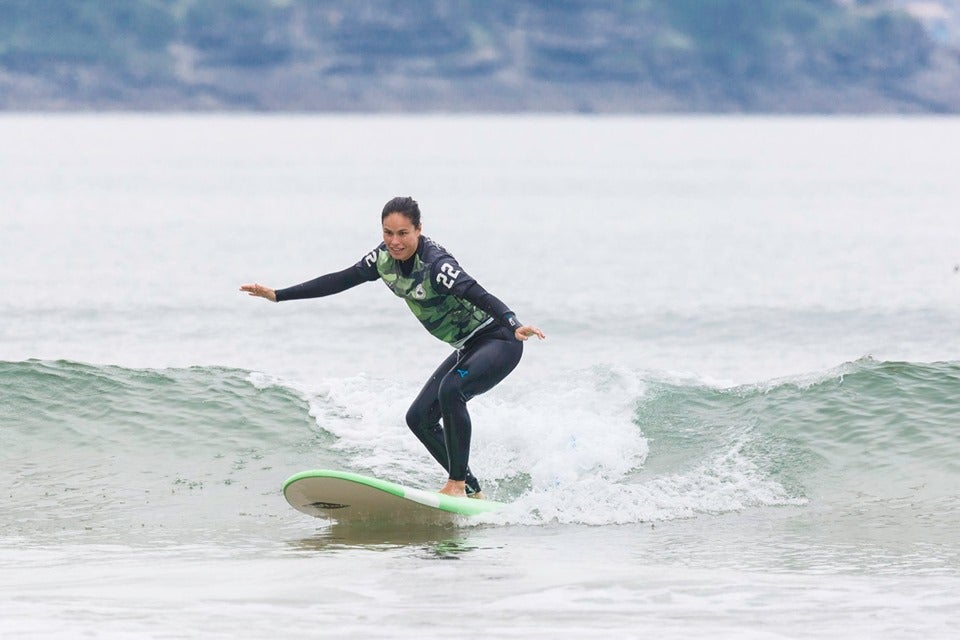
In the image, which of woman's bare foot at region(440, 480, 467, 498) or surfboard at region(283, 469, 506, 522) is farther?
woman's bare foot at region(440, 480, 467, 498)

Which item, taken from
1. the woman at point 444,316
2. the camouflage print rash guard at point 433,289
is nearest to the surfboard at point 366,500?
the woman at point 444,316

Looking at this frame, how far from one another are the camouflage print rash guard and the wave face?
1.55 metres

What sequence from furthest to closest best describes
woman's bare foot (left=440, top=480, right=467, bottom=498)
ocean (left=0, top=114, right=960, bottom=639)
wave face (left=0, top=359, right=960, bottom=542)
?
wave face (left=0, top=359, right=960, bottom=542) < woman's bare foot (left=440, top=480, right=467, bottom=498) < ocean (left=0, top=114, right=960, bottom=639)

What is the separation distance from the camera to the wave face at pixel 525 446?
11812 millimetres

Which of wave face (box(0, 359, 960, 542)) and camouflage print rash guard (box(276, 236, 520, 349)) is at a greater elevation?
camouflage print rash guard (box(276, 236, 520, 349))

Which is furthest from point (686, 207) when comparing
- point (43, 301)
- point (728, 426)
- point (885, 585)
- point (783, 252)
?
point (885, 585)

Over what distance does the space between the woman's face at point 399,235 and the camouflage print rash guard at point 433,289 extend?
0.13 metres

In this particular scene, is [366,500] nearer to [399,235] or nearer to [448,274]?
→ [448,274]

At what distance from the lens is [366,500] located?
431 inches

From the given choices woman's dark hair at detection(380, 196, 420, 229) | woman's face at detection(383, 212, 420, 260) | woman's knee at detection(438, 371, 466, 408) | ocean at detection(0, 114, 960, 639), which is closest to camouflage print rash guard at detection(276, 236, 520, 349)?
woman's face at detection(383, 212, 420, 260)

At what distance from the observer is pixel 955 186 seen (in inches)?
4250

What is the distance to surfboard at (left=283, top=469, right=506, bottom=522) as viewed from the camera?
10.7 meters

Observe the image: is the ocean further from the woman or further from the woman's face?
the woman's face

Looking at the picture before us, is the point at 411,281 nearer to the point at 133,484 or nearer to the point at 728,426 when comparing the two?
the point at 133,484
